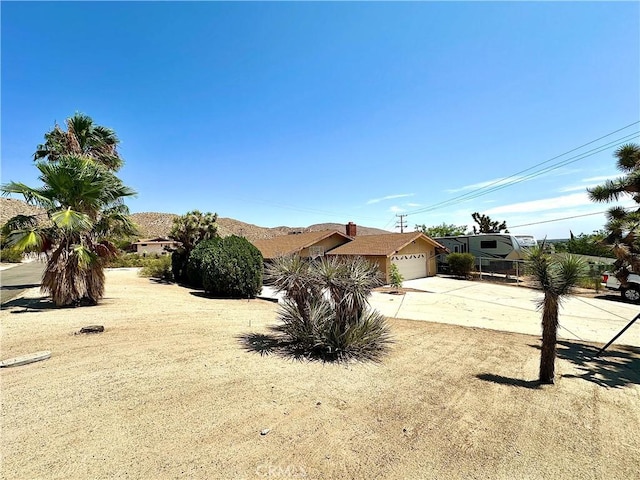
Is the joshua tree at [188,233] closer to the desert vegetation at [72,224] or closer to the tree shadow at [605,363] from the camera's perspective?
the desert vegetation at [72,224]

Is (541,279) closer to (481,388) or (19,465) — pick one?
(481,388)

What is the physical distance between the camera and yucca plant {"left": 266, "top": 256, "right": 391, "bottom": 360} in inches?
255

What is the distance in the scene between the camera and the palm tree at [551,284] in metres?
5.33

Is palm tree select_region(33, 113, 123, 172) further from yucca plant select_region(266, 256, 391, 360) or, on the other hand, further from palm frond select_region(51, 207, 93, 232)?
yucca plant select_region(266, 256, 391, 360)

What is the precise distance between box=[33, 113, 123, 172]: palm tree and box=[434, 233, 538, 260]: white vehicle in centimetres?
2701

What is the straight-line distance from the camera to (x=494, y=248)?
86.0ft

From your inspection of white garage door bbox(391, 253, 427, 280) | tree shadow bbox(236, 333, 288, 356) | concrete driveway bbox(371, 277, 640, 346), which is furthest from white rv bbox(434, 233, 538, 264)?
tree shadow bbox(236, 333, 288, 356)

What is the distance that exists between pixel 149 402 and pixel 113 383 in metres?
0.90

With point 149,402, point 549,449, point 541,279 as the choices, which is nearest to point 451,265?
point 541,279

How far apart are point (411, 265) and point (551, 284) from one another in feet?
62.8

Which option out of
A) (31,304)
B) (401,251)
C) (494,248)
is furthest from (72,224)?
(494,248)

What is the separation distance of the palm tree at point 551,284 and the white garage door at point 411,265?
16930 mm

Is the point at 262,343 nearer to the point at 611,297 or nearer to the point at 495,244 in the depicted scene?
the point at 611,297

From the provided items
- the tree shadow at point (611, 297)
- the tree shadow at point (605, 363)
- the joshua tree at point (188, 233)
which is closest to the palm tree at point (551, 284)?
the tree shadow at point (605, 363)
